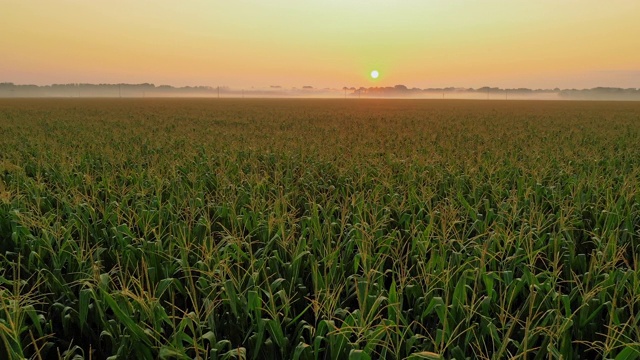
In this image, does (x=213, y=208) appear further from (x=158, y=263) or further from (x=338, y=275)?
(x=338, y=275)

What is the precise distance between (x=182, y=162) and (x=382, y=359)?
25.7ft

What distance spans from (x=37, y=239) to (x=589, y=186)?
7.18 meters

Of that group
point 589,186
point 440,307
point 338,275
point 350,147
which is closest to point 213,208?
point 338,275

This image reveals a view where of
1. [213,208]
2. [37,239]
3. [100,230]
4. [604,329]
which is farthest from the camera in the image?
[213,208]

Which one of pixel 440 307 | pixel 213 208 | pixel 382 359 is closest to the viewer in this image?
pixel 382 359

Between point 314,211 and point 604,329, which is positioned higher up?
point 314,211

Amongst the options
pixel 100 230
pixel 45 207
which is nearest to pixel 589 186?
pixel 100 230

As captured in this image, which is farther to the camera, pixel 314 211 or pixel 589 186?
pixel 589 186

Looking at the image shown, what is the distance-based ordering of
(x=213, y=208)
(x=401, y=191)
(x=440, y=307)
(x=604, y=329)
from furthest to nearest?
(x=401, y=191) → (x=213, y=208) → (x=604, y=329) → (x=440, y=307)

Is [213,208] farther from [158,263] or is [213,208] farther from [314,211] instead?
[158,263]

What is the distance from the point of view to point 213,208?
5836 mm

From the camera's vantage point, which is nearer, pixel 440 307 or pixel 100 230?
pixel 440 307

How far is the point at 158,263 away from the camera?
3.91 m

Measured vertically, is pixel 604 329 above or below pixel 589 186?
below
